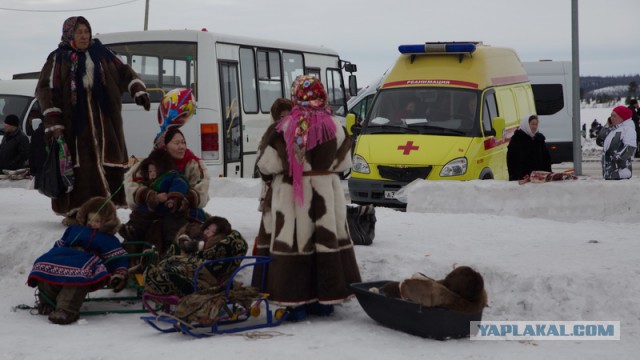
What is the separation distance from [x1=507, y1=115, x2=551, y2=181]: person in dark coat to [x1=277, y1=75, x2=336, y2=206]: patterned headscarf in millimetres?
6784

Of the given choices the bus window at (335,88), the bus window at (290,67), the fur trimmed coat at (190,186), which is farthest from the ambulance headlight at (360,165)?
the bus window at (335,88)

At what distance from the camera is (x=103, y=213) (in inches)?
293

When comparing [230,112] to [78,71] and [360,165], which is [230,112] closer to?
[360,165]

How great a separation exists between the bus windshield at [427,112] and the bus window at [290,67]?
395 centimetres

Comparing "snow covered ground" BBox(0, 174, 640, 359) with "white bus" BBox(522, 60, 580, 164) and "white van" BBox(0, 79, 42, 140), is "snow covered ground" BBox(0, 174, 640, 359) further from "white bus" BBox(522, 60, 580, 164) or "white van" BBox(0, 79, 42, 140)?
"white bus" BBox(522, 60, 580, 164)

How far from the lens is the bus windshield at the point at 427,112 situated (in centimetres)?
1359

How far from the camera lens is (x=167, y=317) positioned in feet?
22.9

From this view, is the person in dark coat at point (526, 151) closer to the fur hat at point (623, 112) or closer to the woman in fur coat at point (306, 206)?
the fur hat at point (623, 112)

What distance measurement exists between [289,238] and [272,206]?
0.30 m

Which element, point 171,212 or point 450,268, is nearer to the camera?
point 450,268

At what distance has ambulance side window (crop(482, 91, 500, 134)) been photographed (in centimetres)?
1377

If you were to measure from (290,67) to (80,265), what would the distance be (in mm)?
11597

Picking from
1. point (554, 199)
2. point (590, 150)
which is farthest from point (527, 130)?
point (590, 150)

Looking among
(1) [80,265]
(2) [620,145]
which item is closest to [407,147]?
(2) [620,145]
